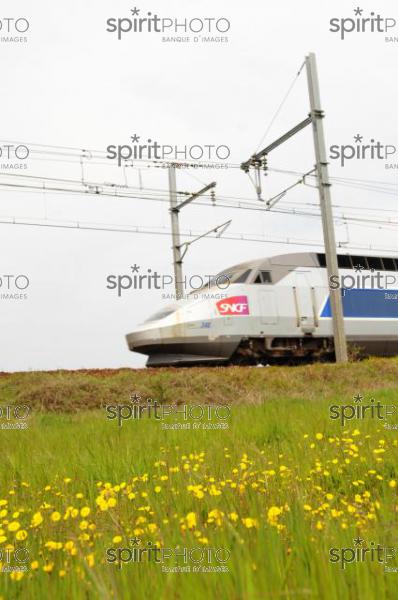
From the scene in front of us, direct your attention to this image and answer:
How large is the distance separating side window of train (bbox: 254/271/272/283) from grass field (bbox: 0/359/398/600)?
712 cm

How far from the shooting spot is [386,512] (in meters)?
2.25

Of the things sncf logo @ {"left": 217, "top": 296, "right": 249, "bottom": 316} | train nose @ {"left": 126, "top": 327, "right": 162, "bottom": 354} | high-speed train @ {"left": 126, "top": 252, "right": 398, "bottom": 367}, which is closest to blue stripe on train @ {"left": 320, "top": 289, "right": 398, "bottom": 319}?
high-speed train @ {"left": 126, "top": 252, "right": 398, "bottom": 367}

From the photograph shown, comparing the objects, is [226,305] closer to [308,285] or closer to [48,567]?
[308,285]

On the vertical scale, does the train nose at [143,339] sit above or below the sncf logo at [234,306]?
below

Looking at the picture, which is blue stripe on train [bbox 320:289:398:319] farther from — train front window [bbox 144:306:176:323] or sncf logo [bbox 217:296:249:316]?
train front window [bbox 144:306:176:323]

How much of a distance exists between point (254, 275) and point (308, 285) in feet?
7.25

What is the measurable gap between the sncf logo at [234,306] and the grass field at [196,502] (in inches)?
243

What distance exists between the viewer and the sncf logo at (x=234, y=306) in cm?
1611

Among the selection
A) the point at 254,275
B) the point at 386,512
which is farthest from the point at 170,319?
the point at 386,512

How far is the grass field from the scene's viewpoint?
5.13ft

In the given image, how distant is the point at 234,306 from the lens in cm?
1622

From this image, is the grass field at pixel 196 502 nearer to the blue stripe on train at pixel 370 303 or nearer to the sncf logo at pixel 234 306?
the sncf logo at pixel 234 306

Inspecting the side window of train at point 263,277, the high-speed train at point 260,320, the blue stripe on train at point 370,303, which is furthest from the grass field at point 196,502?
the blue stripe on train at point 370,303

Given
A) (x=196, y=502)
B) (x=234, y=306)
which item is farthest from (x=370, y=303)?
(x=196, y=502)
